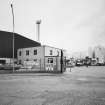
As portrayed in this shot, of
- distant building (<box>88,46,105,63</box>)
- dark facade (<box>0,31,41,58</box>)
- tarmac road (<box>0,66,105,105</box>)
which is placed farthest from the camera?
distant building (<box>88,46,105,63</box>)

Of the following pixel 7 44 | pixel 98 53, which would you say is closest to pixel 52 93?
pixel 7 44

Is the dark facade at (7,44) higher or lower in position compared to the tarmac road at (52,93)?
higher

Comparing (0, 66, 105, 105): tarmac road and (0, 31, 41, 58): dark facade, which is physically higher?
(0, 31, 41, 58): dark facade

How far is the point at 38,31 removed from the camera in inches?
2525

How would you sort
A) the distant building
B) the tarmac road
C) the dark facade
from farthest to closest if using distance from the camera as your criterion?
the distant building
the dark facade
the tarmac road

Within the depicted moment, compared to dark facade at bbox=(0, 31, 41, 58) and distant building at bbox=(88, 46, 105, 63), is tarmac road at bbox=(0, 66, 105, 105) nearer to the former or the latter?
dark facade at bbox=(0, 31, 41, 58)

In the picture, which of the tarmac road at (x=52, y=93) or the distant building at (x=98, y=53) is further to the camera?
the distant building at (x=98, y=53)

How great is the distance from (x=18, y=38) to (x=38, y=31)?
14512mm

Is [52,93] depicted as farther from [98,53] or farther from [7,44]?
[98,53]

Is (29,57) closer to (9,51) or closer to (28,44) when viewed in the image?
(9,51)

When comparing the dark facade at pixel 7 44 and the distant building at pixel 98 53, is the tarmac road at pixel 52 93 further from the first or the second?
the distant building at pixel 98 53

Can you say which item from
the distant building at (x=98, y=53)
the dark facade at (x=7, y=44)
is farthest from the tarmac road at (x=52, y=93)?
the distant building at (x=98, y=53)

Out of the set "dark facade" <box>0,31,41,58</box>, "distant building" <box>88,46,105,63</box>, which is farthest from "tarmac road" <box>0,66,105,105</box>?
"distant building" <box>88,46,105,63</box>

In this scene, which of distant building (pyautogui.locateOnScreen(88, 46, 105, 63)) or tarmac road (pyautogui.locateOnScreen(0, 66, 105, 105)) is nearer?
tarmac road (pyautogui.locateOnScreen(0, 66, 105, 105))
